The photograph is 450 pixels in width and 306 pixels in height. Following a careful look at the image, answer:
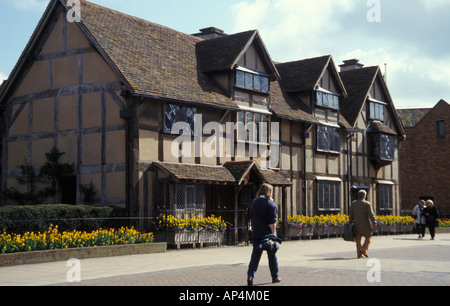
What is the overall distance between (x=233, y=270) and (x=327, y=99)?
19.7 m

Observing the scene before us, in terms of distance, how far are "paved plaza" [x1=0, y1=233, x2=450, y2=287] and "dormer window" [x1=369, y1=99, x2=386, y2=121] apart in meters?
17.9

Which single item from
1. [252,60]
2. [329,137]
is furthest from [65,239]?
[329,137]

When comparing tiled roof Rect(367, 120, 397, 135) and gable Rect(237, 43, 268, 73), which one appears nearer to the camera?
gable Rect(237, 43, 268, 73)

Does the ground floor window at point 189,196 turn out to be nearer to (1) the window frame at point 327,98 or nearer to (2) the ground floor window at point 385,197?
(1) the window frame at point 327,98

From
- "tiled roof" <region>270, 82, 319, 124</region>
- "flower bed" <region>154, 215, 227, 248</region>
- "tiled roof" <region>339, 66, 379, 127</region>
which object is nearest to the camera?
"flower bed" <region>154, 215, 227, 248</region>

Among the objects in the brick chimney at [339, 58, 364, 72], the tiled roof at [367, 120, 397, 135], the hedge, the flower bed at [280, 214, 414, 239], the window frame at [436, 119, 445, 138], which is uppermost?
the brick chimney at [339, 58, 364, 72]

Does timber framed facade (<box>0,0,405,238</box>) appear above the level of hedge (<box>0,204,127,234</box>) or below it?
above

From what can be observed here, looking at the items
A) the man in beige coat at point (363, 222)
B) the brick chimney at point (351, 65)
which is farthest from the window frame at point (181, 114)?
the brick chimney at point (351, 65)

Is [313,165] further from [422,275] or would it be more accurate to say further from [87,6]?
[422,275]

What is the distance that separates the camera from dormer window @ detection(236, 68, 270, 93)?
26859 mm

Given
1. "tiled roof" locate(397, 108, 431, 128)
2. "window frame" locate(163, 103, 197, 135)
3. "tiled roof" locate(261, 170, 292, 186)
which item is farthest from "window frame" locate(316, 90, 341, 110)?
"tiled roof" locate(397, 108, 431, 128)

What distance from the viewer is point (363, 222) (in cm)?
1709

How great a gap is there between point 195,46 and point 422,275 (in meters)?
18.3

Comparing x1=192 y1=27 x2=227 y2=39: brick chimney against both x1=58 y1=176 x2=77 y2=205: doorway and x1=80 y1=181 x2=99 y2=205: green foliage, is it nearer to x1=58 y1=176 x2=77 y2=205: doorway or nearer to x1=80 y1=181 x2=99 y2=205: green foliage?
x1=58 y1=176 x2=77 y2=205: doorway
